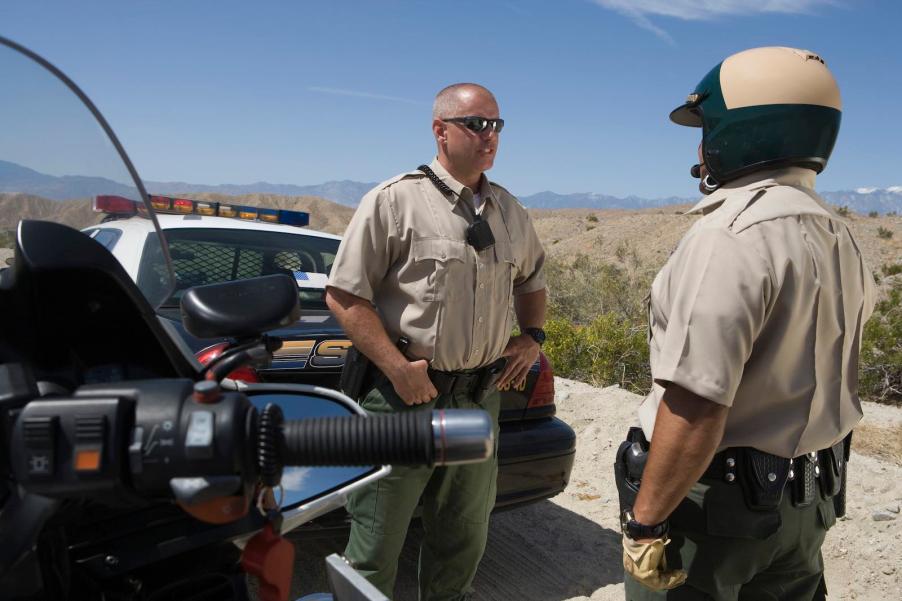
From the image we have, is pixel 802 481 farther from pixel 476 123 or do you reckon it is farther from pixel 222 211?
pixel 222 211

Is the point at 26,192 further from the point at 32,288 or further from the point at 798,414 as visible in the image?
the point at 798,414

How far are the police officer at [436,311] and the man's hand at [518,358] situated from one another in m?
0.08

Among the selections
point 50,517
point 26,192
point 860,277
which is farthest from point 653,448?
point 26,192

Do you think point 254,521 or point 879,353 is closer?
point 254,521

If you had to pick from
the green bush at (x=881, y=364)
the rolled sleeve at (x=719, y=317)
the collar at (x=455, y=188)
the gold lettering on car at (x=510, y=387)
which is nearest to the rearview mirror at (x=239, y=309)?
the rolled sleeve at (x=719, y=317)

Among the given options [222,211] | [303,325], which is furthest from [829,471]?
[222,211]

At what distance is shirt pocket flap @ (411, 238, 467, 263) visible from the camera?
2.65 meters

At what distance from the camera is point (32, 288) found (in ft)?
3.73

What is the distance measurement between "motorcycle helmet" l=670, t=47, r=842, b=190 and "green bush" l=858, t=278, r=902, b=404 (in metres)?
6.09

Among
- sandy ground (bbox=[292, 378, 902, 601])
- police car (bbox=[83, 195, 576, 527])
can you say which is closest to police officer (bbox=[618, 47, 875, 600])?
police car (bbox=[83, 195, 576, 527])

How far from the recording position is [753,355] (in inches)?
71.6

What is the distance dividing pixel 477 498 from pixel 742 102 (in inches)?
65.0

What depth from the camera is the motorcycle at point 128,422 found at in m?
0.85

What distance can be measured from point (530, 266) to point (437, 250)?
2.00ft
